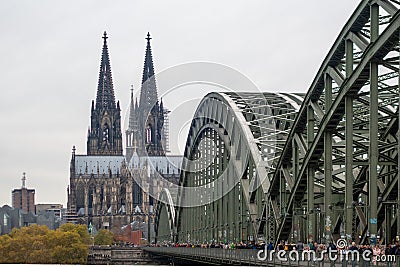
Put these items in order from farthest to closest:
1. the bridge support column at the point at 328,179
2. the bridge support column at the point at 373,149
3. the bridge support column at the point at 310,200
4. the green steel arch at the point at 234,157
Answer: the green steel arch at the point at 234,157
the bridge support column at the point at 310,200
the bridge support column at the point at 328,179
the bridge support column at the point at 373,149

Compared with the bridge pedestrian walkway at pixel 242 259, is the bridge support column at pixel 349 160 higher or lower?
higher

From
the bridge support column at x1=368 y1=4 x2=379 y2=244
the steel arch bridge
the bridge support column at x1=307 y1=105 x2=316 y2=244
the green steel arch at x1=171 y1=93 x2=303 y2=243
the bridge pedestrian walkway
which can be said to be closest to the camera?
the bridge pedestrian walkway

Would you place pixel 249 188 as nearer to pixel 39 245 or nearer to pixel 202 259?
pixel 202 259

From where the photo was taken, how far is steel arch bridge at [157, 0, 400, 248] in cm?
3284

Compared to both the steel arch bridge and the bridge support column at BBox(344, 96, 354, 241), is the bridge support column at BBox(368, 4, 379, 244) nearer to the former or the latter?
the steel arch bridge

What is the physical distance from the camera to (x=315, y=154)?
39.3 meters

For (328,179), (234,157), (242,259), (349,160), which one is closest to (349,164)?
(349,160)

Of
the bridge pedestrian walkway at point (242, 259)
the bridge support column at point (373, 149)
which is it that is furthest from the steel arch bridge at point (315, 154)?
the bridge pedestrian walkway at point (242, 259)

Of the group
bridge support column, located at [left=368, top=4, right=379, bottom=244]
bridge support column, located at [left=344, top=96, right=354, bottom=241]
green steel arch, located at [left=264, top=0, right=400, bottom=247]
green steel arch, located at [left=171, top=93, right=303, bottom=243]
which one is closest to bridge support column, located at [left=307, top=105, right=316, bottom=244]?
green steel arch, located at [left=264, top=0, right=400, bottom=247]

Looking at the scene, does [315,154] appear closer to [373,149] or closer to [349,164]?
[349,164]

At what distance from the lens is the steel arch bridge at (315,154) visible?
32844mm

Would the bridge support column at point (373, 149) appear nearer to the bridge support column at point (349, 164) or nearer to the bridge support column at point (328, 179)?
the bridge support column at point (349, 164)

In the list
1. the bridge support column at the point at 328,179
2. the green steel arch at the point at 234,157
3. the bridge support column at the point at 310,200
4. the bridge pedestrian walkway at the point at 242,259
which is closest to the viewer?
the bridge pedestrian walkway at the point at 242,259

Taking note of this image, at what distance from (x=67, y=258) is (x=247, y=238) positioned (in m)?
67.6
